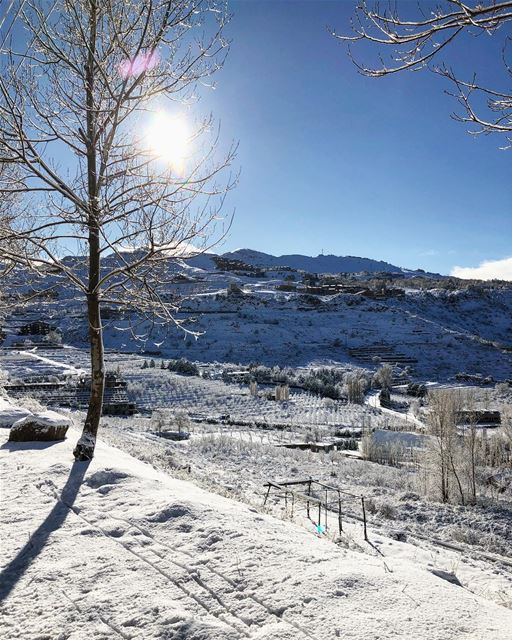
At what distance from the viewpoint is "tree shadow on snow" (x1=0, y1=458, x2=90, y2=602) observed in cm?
400

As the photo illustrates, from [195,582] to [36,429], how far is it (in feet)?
22.2

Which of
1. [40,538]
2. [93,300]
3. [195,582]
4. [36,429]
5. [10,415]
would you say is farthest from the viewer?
[10,415]

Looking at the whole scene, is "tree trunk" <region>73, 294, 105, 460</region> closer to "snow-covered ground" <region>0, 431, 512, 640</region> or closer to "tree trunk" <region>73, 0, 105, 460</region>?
"tree trunk" <region>73, 0, 105, 460</region>

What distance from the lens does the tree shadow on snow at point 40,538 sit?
3997 millimetres

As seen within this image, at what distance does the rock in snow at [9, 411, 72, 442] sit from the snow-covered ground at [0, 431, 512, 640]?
3550mm

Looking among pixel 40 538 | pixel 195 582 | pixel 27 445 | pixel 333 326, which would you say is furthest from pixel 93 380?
pixel 333 326

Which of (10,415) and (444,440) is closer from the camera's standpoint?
(10,415)

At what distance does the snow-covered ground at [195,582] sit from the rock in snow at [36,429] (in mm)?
3550

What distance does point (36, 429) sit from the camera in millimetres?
9406

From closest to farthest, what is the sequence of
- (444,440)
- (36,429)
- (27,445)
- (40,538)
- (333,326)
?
(40,538)
(27,445)
(36,429)
(444,440)
(333,326)

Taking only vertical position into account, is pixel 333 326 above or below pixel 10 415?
above

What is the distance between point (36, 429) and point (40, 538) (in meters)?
5.14

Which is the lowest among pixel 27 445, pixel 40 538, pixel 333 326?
pixel 27 445

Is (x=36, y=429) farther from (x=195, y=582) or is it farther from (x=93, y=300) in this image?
(x=195, y=582)
